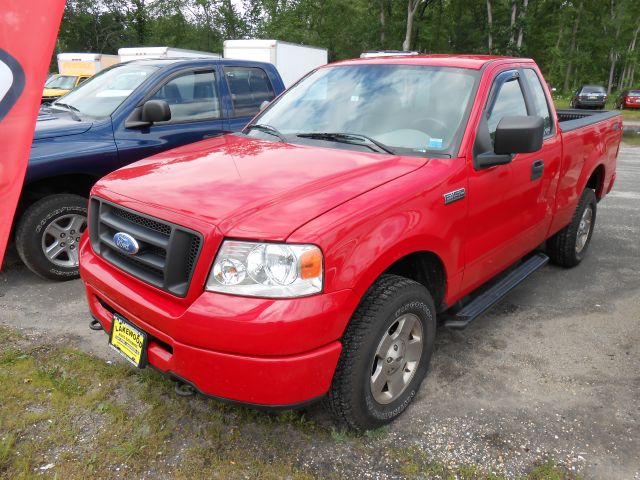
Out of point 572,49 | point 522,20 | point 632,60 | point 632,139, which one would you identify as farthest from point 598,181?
point 572,49

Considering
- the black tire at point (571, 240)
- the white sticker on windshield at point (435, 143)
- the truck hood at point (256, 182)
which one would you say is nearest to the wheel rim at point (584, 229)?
the black tire at point (571, 240)

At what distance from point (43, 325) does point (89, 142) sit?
1.64 m

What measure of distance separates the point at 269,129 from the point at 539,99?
7.03 ft

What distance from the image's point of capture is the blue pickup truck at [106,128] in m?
4.32

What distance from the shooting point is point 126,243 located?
247 cm

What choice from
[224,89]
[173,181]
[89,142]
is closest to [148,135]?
[89,142]

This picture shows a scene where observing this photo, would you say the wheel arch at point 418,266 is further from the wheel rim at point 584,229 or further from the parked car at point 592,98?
the parked car at point 592,98

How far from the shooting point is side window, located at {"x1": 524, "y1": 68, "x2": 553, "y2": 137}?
3969 millimetres

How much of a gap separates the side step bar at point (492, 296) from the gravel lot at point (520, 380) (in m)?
0.36

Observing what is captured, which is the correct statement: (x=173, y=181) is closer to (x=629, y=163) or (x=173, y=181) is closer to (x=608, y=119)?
(x=608, y=119)

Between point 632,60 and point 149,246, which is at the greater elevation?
point 632,60

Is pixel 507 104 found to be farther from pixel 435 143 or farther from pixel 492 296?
pixel 492 296

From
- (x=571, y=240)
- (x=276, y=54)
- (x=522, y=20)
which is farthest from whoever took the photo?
(x=522, y=20)

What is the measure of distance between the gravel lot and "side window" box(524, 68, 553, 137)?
4.70 ft
